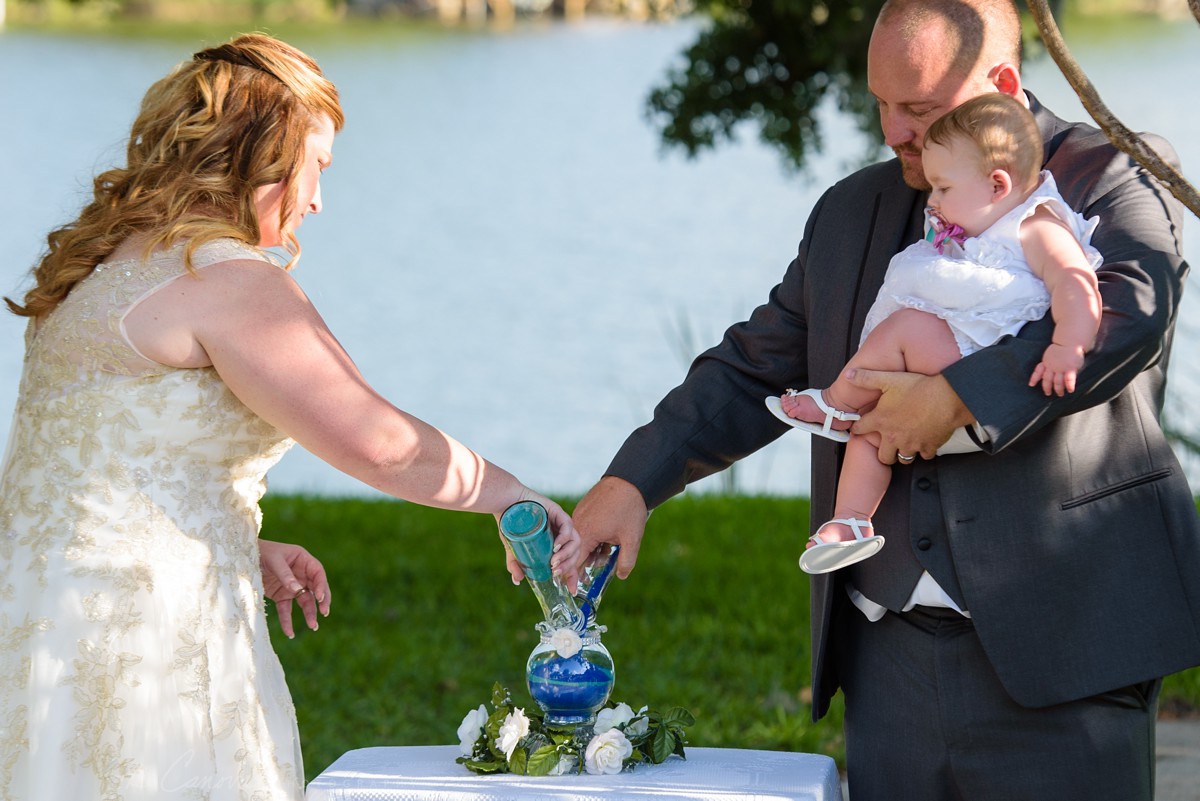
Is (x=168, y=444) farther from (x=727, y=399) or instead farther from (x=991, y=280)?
(x=991, y=280)

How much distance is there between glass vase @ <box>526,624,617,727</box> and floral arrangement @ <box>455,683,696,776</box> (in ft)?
0.07

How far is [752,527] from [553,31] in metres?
24.9

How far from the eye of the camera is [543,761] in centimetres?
230

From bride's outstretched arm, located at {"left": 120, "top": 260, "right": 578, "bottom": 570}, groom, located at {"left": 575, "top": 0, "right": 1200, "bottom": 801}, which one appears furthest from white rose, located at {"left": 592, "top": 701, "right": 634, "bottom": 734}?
bride's outstretched arm, located at {"left": 120, "top": 260, "right": 578, "bottom": 570}

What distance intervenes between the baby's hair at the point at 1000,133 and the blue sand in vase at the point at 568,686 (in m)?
1.06

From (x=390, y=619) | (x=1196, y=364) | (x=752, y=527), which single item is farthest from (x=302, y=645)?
(x=1196, y=364)

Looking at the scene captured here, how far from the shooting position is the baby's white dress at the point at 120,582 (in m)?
2.25

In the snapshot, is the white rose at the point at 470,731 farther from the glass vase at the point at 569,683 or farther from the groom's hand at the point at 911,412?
the groom's hand at the point at 911,412

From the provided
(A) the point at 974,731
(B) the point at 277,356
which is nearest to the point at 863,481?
(A) the point at 974,731

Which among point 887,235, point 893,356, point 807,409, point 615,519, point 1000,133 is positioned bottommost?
point 615,519

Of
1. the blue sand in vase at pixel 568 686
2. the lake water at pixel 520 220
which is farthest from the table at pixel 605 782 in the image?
the lake water at pixel 520 220

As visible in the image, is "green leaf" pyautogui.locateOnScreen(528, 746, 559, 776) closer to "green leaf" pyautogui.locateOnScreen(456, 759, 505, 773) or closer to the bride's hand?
"green leaf" pyautogui.locateOnScreen(456, 759, 505, 773)

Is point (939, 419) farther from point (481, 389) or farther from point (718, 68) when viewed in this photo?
point (481, 389)

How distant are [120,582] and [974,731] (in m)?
1.46
